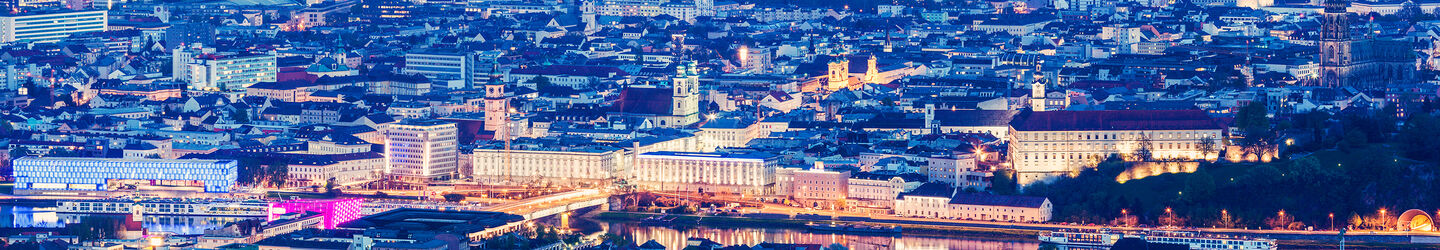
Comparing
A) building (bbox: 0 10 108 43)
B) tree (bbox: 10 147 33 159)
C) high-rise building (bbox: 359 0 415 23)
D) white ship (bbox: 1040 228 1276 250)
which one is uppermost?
high-rise building (bbox: 359 0 415 23)

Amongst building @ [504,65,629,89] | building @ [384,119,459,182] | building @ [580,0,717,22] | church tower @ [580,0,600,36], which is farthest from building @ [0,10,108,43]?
building @ [384,119,459,182]

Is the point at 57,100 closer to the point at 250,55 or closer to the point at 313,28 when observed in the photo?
the point at 250,55

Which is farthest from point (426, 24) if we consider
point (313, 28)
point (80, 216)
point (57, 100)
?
point (80, 216)

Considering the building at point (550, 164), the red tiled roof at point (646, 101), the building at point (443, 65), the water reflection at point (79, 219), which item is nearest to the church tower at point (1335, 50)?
the red tiled roof at point (646, 101)

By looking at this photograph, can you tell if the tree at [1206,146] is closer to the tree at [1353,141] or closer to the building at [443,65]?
the tree at [1353,141]

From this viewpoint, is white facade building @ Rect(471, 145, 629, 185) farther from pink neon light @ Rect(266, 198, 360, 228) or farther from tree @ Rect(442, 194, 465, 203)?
pink neon light @ Rect(266, 198, 360, 228)

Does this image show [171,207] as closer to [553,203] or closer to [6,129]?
[553,203]

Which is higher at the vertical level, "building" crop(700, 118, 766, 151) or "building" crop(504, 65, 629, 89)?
"building" crop(504, 65, 629, 89)
